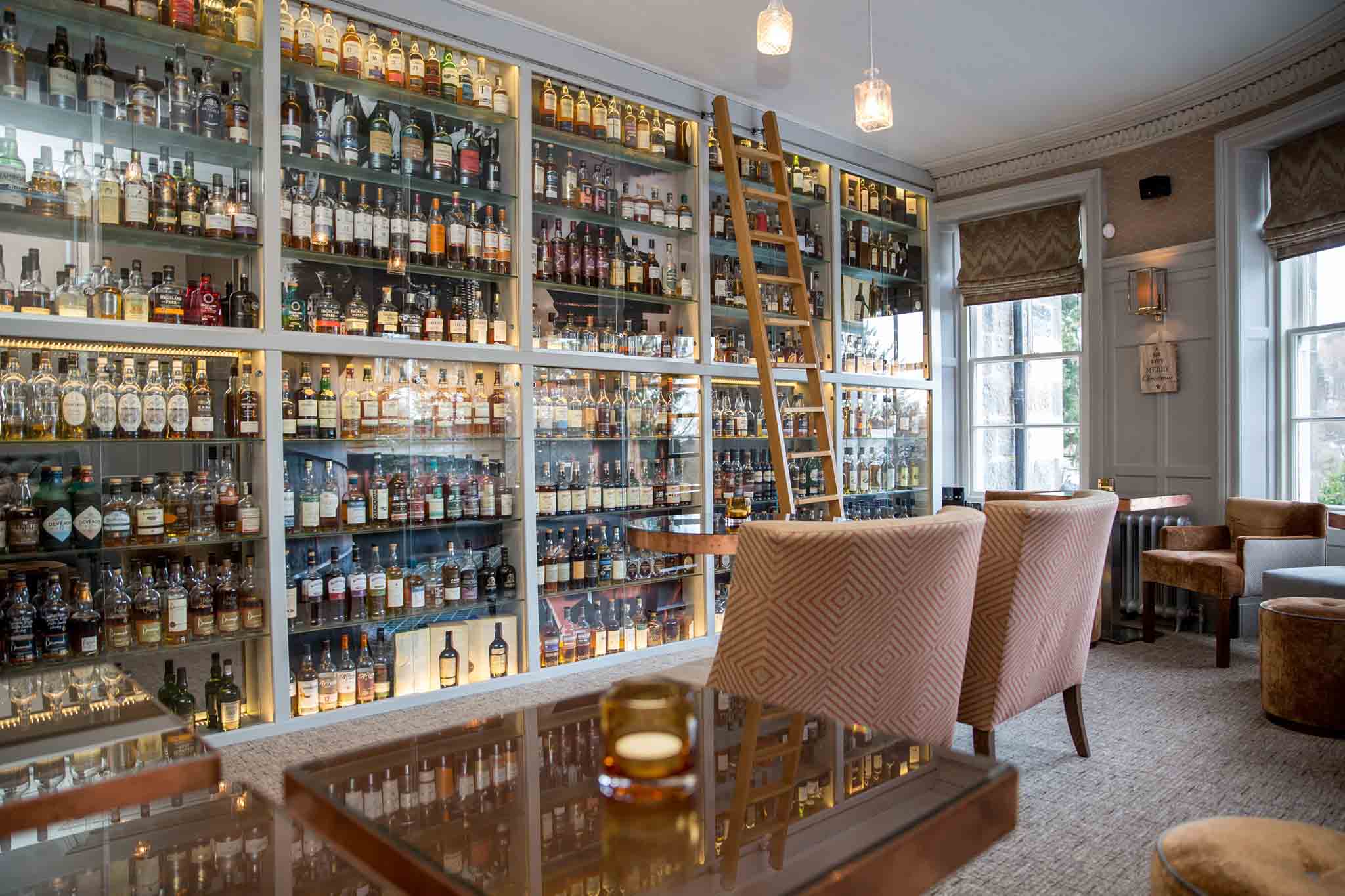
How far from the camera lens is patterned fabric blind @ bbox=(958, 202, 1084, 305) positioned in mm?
5910

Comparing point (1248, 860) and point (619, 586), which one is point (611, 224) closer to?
point (619, 586)

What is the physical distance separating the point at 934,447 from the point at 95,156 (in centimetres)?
535

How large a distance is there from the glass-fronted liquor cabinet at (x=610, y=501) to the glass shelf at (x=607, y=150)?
3.86 feet

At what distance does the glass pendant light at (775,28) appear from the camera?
2855mm

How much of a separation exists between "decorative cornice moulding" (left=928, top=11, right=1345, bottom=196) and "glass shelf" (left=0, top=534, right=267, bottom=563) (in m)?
5.34

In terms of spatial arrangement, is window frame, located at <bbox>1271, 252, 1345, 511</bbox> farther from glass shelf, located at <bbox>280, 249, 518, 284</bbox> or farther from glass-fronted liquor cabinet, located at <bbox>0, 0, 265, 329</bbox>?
glass-fronted liquor cabinet, located at <bbox>0, 0, 265, 329</bbox>

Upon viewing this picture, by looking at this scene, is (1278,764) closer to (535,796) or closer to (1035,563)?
(1035,563)

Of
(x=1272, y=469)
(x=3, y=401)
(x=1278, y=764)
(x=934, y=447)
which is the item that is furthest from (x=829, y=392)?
(x=3, y=401)

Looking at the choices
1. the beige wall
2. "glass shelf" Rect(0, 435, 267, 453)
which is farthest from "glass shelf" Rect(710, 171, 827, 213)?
"glass shelf" Rect(0, 435, 267, 453)

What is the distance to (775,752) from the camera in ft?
4.01

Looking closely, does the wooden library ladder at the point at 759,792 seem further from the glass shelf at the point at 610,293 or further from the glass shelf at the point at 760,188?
the glass shelf at the point at 760,188

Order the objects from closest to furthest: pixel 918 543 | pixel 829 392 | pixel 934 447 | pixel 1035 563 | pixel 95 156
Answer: pixel 918 543, pixel 1035 563, pixel 95 156, pixel 829 392, pixel 934 447

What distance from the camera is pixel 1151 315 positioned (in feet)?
17.7

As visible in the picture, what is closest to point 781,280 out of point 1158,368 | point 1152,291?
point 1152,291
